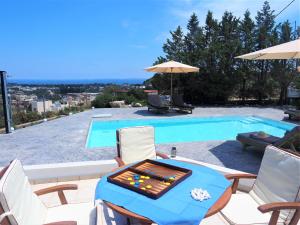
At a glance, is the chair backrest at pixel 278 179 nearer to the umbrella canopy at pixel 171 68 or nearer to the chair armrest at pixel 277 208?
the chair armrest at pixel 277 208

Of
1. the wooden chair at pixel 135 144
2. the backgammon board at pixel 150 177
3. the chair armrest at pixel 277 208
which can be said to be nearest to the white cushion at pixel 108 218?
the backgammon board at pixel 150 177

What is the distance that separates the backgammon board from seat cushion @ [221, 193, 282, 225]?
0.56m

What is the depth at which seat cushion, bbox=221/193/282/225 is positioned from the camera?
94.6 inches

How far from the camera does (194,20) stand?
16891mm

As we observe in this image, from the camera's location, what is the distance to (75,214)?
252cm

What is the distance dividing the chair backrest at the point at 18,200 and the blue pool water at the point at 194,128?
4879mm

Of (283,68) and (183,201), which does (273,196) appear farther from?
(283,68)

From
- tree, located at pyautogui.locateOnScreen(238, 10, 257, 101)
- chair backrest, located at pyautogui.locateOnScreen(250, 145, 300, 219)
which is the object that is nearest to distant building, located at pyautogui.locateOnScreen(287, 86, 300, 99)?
tree, located at pyautogui.locateOnScreen(238, 10, 257, 101)

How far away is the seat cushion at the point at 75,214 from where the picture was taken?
2.42m

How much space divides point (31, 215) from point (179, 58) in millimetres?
13918

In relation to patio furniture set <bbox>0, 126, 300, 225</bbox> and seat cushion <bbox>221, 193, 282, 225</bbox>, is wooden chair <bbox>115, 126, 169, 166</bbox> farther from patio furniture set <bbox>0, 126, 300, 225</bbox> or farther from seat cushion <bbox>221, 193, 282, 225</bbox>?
seat cushion <bbox>221, 193, 282, 225</bbox>

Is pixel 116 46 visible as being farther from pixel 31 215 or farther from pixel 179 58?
pixel 31 215

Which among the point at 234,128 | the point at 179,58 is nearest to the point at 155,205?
the point at 234,128

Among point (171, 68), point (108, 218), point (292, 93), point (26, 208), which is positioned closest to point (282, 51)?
point (108, 218)
